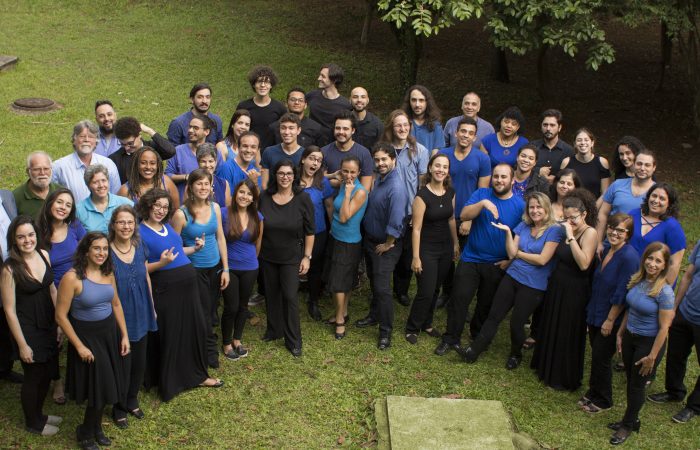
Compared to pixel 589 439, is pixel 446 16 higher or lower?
higher

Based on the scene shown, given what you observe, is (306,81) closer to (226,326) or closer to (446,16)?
(446,16)

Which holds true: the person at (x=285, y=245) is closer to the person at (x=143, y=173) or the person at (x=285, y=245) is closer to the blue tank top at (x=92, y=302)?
the person at (x=143, y=173)

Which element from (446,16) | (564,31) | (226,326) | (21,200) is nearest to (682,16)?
(564,31)

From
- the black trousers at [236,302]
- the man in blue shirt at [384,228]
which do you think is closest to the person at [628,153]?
the man in blue shirt at [384,228]

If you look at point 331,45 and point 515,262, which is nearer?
point 515,262

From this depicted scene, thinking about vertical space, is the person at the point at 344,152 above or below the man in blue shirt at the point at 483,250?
above

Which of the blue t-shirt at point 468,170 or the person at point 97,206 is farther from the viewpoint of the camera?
the blue t-shirt at point 468,170

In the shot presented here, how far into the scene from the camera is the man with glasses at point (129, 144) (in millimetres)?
7754

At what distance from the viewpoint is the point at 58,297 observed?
5.98 metres

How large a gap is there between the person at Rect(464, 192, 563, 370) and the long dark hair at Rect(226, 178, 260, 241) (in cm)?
235

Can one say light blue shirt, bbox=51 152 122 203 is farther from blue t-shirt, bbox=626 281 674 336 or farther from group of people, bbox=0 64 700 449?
blue t-shirt, bbox=626 281 674 336

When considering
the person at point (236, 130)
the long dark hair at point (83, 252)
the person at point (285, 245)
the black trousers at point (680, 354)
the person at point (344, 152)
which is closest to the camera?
the long dark hair at point (83, 252)

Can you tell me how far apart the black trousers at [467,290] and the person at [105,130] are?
381 cm

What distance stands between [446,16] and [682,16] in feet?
11.3
